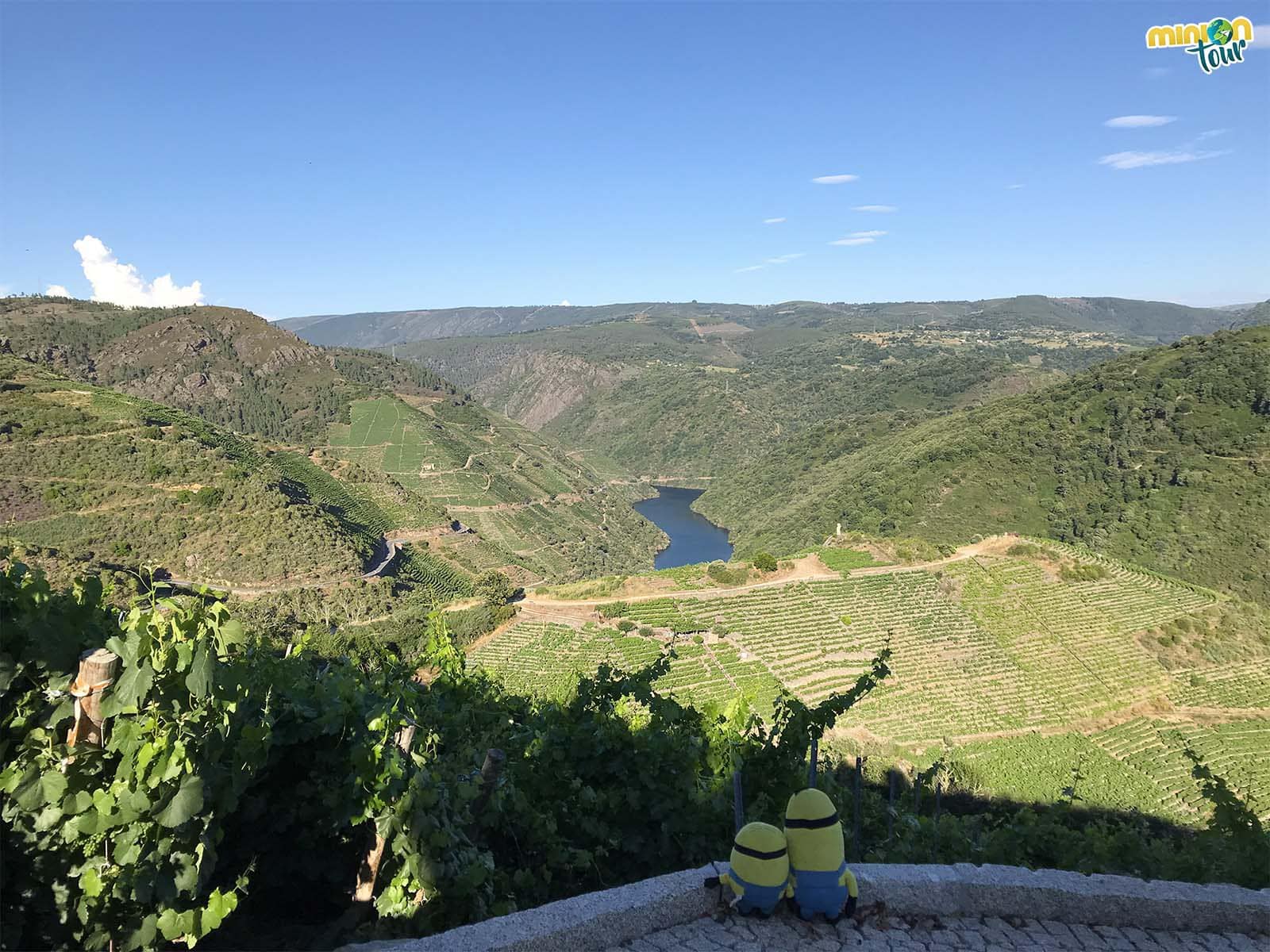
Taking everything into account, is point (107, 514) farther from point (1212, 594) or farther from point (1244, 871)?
point (1212, 594)

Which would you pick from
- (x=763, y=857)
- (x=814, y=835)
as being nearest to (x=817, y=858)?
(x=814, y=835)

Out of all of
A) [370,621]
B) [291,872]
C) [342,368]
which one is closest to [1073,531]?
[370,621]

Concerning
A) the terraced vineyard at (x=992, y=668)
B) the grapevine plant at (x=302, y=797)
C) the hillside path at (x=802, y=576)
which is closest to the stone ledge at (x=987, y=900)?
the grapevine plant at (x=302, y=797)

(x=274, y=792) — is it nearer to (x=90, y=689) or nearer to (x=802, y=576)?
(x=90, y=689)

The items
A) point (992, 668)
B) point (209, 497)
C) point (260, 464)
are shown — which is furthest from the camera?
point (260, 464)

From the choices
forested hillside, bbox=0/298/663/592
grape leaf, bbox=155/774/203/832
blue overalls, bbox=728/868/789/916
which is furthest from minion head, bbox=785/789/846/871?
forested hillside, bbox=0/298/663/592

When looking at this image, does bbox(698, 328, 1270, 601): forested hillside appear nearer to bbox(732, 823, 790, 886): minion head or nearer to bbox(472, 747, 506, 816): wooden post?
bbox(732, 823, 790, 886): minion head
